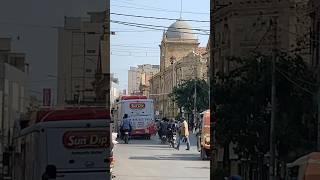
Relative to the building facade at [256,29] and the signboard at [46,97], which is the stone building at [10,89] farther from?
the building facade at [256,29]

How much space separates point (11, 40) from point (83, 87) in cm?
41

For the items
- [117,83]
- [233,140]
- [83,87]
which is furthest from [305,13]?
[83,87]

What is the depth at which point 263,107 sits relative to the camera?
3.95 m

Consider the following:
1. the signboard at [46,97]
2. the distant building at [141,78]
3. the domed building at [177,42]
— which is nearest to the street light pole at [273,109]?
the domed building at [177,42]

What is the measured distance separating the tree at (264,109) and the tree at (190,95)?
86mm

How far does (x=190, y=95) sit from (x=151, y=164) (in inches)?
27.1

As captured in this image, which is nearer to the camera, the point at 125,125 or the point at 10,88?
the point at 10,88

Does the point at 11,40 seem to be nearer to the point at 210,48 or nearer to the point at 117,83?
the point at 117,83

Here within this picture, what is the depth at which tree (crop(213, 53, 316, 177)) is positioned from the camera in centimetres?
379

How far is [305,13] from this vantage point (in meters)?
3.83

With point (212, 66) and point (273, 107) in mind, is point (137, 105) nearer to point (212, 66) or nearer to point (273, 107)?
point (212, 66)

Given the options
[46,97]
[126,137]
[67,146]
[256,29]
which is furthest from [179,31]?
[67,146]

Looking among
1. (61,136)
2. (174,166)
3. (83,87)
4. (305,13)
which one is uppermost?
(305,13)

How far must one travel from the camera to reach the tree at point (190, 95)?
3.77 m
